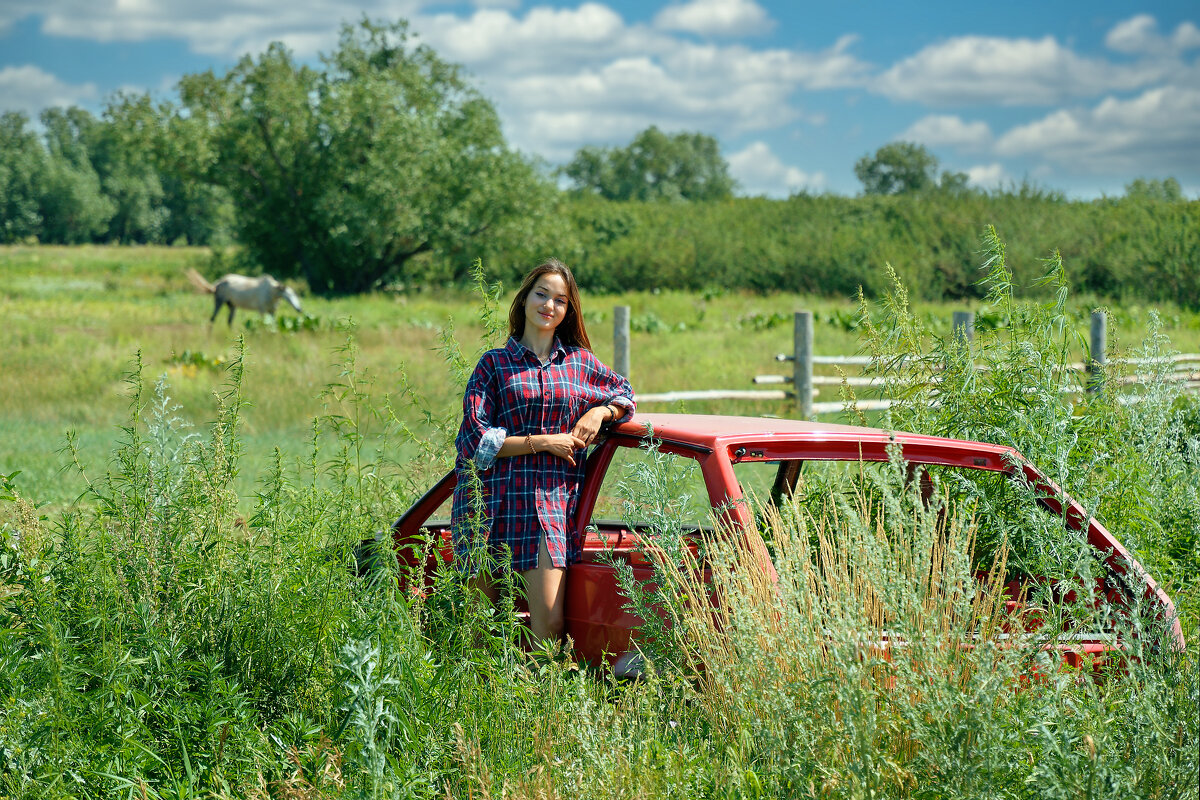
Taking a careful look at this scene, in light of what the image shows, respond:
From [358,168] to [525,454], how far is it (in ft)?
103

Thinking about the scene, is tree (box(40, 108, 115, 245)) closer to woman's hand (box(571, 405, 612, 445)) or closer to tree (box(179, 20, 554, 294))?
tree (box(179, 20, 554, 294))

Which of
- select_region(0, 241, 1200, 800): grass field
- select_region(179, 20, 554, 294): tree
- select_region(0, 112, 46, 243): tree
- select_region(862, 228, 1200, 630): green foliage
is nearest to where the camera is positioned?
select_region(0, 241, 1200, 800): grass field

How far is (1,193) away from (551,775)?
104m

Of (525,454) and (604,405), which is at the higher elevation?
(604,405)

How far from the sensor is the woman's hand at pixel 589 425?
378cm

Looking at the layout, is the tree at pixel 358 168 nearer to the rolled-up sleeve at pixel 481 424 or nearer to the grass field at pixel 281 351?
the grass field at pixel 281 351

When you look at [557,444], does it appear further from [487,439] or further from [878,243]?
[878,243]

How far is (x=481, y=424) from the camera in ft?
12.4

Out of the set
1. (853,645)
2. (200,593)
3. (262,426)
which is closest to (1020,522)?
(853,645)

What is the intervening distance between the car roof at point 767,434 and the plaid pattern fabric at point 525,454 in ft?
0.87

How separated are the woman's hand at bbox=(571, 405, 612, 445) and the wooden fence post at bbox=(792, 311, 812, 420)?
34.3 feet

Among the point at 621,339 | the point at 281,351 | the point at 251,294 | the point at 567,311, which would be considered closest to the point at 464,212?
the point at 251,294

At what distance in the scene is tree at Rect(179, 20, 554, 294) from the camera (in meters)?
32.9

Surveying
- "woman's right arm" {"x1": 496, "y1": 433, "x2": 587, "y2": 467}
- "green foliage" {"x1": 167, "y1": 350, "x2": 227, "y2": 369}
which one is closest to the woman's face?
"woman's right arm" {"x1": 496, "y1": 433, "x2": 587, "y2": 467}
